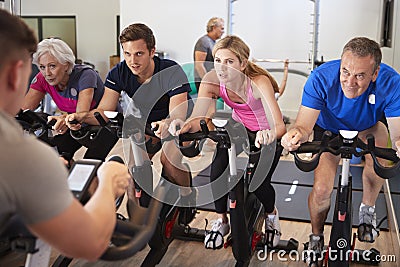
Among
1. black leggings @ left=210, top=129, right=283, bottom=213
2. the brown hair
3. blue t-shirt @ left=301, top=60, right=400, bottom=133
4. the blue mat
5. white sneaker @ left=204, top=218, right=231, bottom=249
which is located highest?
the brown hair

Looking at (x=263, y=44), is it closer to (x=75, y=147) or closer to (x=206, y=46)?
(x=206, y=46)

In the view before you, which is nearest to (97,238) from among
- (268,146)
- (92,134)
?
(268,146)

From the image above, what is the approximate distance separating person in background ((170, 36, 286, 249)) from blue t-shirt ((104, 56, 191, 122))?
0.56ft

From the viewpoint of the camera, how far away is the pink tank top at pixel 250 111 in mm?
2883

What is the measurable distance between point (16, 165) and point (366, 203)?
2.24m

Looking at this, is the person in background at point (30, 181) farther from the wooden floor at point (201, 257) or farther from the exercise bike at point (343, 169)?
the wooden floor at point (201, 257)

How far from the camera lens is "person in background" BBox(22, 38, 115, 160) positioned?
3045mm

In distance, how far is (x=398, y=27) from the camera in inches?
189

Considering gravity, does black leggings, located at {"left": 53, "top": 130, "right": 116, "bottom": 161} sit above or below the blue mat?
above

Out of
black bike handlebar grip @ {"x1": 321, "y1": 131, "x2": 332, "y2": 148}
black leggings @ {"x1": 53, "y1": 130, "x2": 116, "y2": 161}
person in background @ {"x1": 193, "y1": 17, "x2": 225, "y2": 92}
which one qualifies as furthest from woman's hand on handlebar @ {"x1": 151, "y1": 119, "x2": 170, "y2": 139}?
person in background @ {"x1": 193, "y1": 17, "x2": 225, "y2": 92}

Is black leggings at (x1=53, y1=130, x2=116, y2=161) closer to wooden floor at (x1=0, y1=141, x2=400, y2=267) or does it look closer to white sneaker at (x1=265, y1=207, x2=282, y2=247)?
wooden floor at (x1=0, y1=141, x2=400, y2=267)

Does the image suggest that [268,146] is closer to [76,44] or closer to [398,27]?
[398,27]

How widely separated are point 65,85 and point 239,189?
4.40ft

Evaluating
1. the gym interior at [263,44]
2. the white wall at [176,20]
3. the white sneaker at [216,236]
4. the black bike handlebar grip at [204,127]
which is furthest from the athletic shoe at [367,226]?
the white wall at [176,20]
